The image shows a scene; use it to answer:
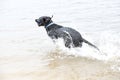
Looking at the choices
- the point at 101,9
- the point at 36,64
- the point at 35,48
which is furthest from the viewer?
the point at 101,9

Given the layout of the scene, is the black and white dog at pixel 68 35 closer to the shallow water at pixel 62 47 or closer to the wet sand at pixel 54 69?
the shallow water at pixel 62 47

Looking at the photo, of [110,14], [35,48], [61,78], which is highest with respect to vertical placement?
[110,14]

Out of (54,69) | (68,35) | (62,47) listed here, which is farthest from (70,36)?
(54,69)

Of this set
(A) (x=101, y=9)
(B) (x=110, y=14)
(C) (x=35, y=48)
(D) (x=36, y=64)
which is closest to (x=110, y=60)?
(D) (x=36, y=64)

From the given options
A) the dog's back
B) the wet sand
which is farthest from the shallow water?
the dog's back

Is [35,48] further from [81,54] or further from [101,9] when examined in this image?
[101,9]

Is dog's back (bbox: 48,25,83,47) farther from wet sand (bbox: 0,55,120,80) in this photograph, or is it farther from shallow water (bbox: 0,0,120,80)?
wet sand (bbox: 0,55,120,80)

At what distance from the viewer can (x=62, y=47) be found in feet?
28.2

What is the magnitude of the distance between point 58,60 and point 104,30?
2.69 metres

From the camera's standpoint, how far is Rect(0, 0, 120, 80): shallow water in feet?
22.9

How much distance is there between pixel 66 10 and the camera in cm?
1422

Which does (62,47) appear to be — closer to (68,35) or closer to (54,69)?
(68,35)

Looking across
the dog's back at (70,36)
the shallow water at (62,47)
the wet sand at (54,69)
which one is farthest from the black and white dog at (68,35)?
the wet sand at (54,69)

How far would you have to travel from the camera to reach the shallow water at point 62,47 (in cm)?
698
